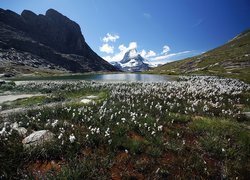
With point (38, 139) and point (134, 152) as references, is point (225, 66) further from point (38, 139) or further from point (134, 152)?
point (38, 139)

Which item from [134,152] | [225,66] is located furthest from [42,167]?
[225,66]

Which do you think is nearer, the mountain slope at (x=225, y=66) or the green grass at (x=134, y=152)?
the green grass at (x=134, y=152)

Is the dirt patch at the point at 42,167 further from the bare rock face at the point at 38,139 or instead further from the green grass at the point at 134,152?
the bare rock face at the point at 38,139

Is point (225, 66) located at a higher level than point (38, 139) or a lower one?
higher

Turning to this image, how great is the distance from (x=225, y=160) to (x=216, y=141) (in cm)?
114

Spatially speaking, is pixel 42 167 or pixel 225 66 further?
pixel 225 66

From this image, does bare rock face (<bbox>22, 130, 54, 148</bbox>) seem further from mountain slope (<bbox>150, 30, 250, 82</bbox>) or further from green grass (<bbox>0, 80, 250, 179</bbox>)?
mountain slope (<bbox>150, 30, 250, 82</bbox>)

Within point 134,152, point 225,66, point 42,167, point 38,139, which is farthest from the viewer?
point 225,66

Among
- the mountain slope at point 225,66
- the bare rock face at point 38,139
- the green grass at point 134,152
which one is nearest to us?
the green grass at point 134,152

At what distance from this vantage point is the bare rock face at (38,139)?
299 inches

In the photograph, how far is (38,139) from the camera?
7906 millimetres

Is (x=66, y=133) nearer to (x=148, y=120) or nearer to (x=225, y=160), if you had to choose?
(x=148, y=120)

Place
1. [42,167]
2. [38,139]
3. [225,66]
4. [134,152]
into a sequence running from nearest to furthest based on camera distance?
[42,167] → [134,152] → [38,139] → [225,66]

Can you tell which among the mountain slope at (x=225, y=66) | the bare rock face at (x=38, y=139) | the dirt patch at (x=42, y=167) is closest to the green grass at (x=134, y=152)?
the dirt patch at (x=42, y=167)
